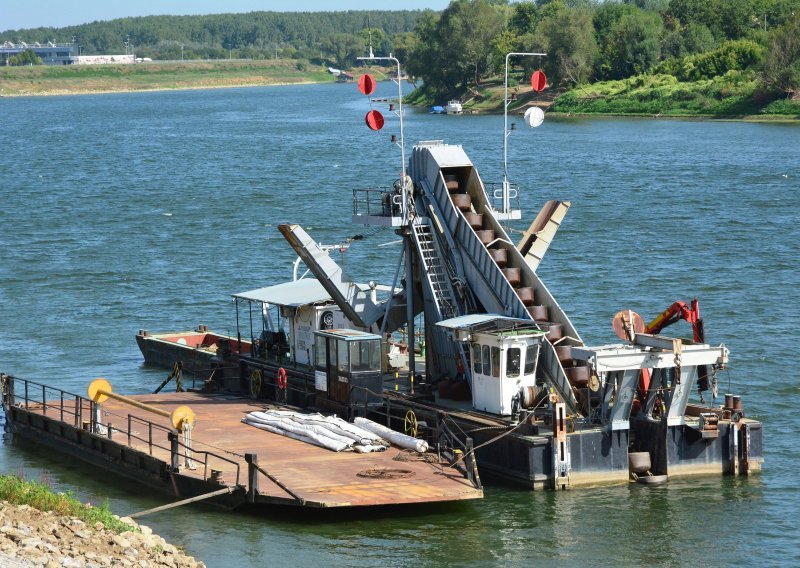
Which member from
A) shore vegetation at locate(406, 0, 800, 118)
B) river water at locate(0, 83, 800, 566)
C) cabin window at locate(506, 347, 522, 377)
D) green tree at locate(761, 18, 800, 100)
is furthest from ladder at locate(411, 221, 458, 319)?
shore vegetation at locate(406, 0, 800, 118)

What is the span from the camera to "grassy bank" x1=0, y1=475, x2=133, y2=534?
1075 inches

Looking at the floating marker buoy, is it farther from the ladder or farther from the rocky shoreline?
the rocky shoreline

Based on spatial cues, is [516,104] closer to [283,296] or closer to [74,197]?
[74,197]

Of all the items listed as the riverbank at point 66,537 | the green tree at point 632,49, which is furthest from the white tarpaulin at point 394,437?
the green tree at point 632,49

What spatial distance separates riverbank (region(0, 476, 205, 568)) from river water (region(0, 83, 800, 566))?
3.16m

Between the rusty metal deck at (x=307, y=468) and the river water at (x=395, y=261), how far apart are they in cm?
80

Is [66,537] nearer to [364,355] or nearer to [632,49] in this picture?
[364,355]

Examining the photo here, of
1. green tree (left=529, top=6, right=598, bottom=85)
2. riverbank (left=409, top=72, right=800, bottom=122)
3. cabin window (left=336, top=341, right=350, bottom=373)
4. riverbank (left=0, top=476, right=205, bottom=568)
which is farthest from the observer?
green tree (left=529, top=6, right=598, bottom=85)

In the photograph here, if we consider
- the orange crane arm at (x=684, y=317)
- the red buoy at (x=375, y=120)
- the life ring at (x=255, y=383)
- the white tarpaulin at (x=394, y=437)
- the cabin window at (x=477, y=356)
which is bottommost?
the life ring at (x=255, y=383)

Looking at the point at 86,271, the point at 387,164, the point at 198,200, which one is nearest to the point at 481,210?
the point at 86,271

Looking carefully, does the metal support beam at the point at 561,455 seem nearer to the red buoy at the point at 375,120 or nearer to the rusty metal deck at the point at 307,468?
the rusty metal deck at the point at 307,468

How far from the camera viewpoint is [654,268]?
6981 centimetres

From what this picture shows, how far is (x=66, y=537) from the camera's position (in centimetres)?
2575

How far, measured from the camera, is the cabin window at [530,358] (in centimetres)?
3631
